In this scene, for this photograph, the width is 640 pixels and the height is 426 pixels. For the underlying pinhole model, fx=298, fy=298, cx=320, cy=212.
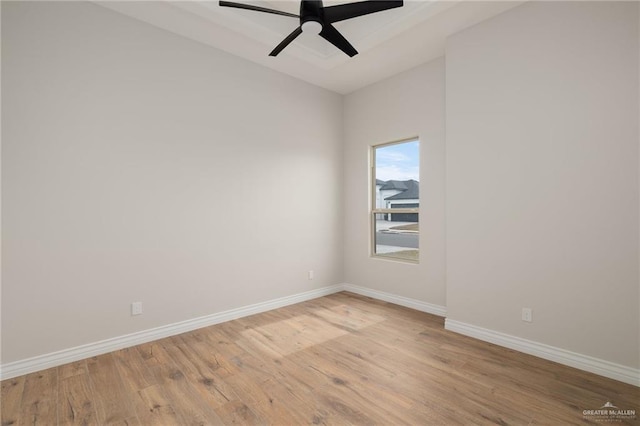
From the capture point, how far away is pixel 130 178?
287 cm

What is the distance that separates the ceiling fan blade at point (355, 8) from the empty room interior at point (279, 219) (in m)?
0.02

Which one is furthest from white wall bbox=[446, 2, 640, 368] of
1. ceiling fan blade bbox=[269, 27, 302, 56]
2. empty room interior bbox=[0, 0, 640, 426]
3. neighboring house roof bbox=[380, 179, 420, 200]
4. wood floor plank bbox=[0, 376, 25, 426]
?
wood floor plank bbox=[0, 376, 25, 426]

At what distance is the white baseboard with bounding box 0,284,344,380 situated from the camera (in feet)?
7.73

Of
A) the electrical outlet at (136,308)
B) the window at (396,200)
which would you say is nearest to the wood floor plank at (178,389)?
the electrical outlet at (136,308)

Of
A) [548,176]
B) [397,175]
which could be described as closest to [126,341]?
[397,175]

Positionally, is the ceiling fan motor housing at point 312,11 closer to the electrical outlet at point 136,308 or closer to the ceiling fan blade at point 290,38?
the ceiling fan blade at point 290,38

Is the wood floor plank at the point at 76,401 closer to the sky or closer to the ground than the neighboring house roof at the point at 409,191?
closer to the ground

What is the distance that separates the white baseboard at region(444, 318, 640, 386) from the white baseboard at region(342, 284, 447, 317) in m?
0.39

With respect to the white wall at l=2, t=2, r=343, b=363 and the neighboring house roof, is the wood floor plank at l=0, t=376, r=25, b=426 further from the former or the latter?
the neighboring house roof

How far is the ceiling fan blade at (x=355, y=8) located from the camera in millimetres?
2018

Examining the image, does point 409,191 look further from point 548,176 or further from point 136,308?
point 136,308

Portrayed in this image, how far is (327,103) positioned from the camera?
466 cm

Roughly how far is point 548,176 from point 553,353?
5.00 feet

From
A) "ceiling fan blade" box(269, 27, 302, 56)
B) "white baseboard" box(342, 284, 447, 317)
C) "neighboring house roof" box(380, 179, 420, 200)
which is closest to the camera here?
"ceiling fan blade" box(269, 27, 302, 56)
